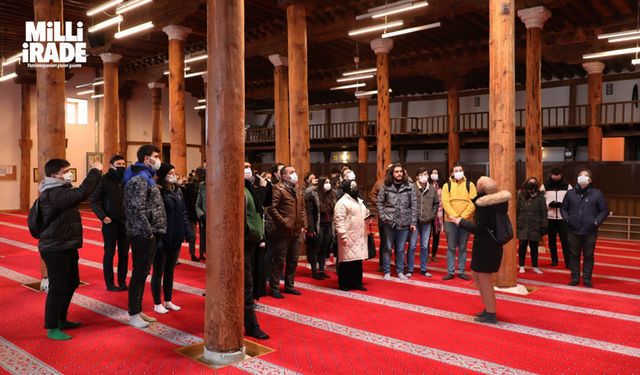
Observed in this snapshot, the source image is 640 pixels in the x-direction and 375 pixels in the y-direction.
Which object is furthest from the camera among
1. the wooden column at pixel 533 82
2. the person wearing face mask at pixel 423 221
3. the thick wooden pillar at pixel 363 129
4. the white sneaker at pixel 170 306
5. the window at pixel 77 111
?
the thick wooden pillar at pixel 363 129

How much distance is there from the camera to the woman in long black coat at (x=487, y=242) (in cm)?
477

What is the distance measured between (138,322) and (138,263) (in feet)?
1.85

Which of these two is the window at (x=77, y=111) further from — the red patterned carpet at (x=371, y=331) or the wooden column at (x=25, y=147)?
the red patterned carpet at (x=371, y=331)

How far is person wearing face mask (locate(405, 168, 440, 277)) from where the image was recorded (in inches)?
278

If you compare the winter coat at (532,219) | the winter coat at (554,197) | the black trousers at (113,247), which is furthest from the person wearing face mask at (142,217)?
the winter coat at (554,197)

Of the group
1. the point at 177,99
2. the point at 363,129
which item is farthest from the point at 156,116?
the point at 363,129

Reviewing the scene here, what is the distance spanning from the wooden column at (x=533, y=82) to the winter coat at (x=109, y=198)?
7753mm

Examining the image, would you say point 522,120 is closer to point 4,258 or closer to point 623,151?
point 623,151

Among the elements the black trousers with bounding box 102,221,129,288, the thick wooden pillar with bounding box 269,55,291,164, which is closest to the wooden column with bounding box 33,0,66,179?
the black trousers with bounding box 102,221,129,288

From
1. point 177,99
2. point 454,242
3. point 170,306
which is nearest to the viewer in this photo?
point 170,306

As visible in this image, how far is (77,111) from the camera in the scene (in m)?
20.3

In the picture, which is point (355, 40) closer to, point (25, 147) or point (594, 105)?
point (594, 105)

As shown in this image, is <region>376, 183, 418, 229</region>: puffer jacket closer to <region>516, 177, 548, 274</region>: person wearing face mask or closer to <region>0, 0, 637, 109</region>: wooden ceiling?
<region>516, 177, 548, 274</region>: person wearing face mask

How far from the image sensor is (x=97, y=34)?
14.0 m
